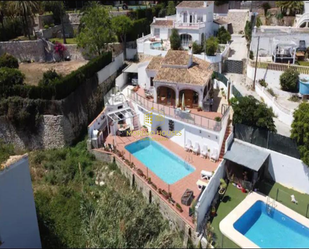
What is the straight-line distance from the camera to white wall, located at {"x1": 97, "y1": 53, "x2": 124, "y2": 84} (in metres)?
37.5

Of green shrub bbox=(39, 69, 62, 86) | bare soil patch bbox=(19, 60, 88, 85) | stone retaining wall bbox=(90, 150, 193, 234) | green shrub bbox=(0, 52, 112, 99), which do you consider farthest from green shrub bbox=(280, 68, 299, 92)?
bare soil patch bbox=(19, 60, 88, 85)

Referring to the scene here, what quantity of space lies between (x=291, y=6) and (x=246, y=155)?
38.5m

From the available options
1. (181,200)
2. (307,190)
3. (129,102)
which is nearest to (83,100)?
(129,102)

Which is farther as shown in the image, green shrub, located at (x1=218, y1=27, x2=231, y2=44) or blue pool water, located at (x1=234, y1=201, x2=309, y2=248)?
green shrub, located at (x1=218, y1=27, x2=231, y2=44)

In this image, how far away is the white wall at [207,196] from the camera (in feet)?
65.2

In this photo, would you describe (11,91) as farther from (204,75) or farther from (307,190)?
(307,190)

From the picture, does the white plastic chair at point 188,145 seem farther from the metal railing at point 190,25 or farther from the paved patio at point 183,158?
the metal railing at point 190,25

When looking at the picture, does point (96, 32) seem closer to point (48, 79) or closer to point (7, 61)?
point (7, 61)

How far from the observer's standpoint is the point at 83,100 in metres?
33.4

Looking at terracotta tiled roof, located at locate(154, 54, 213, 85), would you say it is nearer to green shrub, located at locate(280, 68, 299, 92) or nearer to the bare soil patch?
green shrub, located at locate(280, 68, 299, 92)

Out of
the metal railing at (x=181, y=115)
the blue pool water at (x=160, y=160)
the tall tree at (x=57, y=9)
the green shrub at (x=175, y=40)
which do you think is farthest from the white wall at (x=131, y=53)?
the blue pool water at (x=160, y=160)

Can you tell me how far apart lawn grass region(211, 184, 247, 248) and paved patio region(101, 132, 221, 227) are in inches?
69.8

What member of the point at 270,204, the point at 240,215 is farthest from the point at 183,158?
the point at 270,204

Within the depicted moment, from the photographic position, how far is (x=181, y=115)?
27312 millimetres
